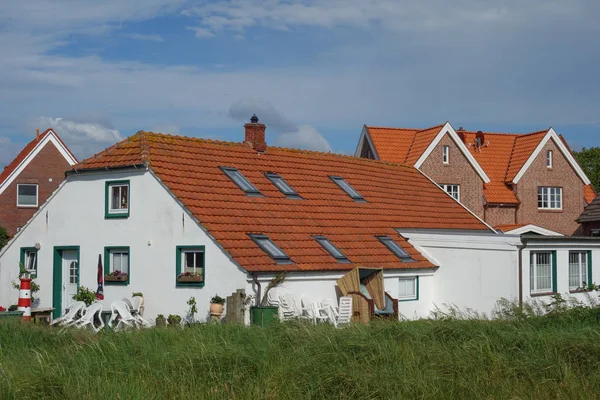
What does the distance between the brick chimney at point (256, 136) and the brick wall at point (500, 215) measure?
19.9 meters

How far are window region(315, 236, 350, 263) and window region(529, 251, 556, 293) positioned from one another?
231 inches

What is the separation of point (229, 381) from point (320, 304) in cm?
941

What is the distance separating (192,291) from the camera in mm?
22297

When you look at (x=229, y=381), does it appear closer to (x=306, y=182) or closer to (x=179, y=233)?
(x=179, y=233)

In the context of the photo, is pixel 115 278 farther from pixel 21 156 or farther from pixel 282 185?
pixel 21 156

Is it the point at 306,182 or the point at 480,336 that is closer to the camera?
the point at 480,336

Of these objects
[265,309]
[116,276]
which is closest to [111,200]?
[116,276]

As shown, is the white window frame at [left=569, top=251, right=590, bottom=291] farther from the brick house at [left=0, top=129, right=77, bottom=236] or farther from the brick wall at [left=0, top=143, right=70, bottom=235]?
the brick house at [left=0, top=129, right=77, bottom=236]

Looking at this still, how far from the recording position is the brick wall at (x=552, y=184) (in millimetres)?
46844

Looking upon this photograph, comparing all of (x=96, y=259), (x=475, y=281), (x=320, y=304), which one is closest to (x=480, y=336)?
(x=320, y=304)

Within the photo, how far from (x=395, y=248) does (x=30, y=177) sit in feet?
87.3

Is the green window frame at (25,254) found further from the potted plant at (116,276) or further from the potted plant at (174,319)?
the potted plant at (174,319)

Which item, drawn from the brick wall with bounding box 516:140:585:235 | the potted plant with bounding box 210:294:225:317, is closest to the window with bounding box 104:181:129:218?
the potted plant with bounding box 210:294:225:317

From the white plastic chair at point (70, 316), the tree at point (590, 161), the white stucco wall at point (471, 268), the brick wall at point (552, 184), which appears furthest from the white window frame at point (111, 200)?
the tree at point (590, 161)
